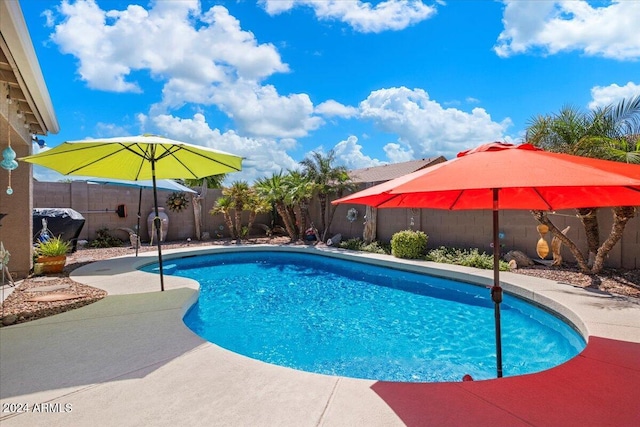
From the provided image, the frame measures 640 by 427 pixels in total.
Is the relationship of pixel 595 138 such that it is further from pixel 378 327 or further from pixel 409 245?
pixel 378 327

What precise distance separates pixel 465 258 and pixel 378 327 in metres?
Answer: 5.01

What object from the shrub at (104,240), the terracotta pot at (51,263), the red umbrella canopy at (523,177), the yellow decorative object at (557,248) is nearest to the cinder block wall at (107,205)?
the shrub at (104,240)

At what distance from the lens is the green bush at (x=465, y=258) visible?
28.9 feet

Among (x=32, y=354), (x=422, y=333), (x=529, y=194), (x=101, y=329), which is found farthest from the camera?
(x=422, y=333)

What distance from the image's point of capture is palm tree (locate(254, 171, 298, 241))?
14844mm

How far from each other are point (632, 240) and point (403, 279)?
16.8 feet

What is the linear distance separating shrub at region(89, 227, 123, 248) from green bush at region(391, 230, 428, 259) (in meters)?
11.2

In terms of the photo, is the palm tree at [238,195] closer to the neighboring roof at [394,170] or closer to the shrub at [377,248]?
the neighboring roof at [394,170]

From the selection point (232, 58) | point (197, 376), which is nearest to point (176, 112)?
point (232, 58)

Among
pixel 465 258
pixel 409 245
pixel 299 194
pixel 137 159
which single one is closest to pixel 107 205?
pixel 299 194

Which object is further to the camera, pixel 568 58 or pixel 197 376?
pixel 568 58

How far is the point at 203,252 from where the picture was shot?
12.5 metres

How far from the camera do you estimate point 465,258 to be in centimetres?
948

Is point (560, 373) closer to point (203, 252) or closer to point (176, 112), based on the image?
point (203, 252)
